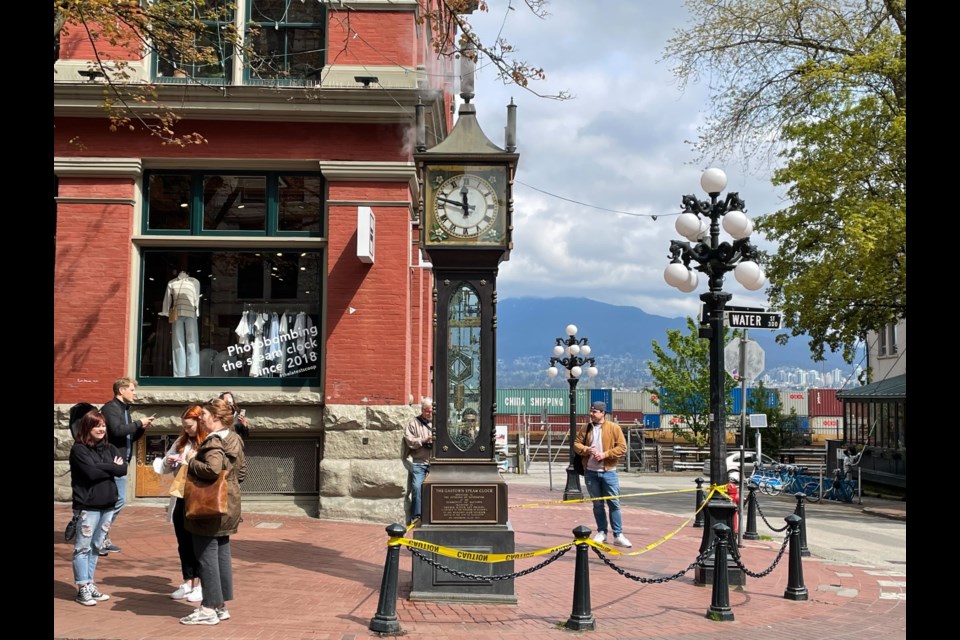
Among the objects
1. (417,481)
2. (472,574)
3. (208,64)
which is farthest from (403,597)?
(208,64)

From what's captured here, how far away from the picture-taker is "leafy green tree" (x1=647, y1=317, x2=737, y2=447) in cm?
3894

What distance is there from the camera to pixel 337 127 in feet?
48.4

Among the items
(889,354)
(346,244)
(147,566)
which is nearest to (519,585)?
(147,566)

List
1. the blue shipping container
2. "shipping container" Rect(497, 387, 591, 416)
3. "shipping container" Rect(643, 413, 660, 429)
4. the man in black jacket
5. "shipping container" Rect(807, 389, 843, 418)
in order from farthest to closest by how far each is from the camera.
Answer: "shipping container" Rect(807, 389, 843, 418) → "shipping container" Rect(497, 387, 591, 416) → "shipping container" Rect(643, 413, 660, 429) → the blue shipping container → the man in black jacket

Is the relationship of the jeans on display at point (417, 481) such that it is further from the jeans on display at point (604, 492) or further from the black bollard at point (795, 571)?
the black bollard at point (795, 571)

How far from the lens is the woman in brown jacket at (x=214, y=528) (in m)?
7.54

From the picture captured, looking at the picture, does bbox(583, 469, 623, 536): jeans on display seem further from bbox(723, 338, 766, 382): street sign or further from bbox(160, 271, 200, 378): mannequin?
bbox(160, 271, 200, 378): mannequin

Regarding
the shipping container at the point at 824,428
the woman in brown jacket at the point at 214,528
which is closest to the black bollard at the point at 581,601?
the woman in brown jacket at the point at 214,528

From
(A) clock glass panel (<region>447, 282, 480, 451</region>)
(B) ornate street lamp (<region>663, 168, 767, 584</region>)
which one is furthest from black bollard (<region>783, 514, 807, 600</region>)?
(A) clock glass panel (<region>447, 282, 480, 451</region>)

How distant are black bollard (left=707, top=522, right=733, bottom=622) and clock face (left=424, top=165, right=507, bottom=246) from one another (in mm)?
3945

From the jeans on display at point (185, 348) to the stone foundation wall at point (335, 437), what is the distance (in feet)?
1.72

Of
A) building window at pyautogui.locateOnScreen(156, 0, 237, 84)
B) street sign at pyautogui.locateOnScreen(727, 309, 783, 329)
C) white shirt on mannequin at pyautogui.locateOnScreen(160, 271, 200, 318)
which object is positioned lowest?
street sign at pyautogui.locateOnScreen(727, 309, 783, 329)
